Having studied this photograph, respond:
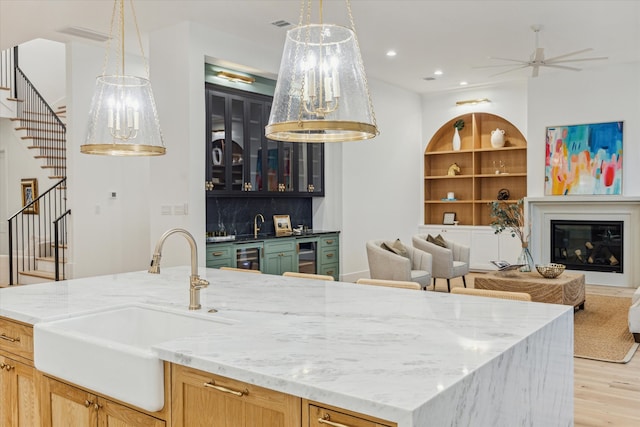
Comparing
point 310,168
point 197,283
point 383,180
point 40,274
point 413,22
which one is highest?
point 413,22

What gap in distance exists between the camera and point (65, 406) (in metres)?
1.99

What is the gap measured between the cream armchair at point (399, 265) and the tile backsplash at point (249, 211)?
1746 mm

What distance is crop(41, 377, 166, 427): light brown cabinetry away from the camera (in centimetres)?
177

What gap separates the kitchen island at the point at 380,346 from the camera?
1312 mm

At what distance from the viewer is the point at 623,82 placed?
25.7 feet

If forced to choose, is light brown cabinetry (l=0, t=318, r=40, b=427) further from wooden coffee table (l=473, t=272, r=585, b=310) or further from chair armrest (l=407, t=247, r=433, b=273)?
chair armrest (l=407, t=247, r=433, b=273)

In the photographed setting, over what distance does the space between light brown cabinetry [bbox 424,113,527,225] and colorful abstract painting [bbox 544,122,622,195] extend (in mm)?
820

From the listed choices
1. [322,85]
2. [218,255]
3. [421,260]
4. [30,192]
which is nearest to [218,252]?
[218,255]

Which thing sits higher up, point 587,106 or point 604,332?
point 587,106

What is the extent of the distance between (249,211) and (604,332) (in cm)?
430

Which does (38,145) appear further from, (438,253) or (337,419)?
(337,419)

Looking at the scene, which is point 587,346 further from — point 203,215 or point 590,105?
point 590,105

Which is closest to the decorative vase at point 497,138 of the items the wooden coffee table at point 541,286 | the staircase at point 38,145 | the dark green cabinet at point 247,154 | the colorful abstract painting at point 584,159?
the colorful abstract painting at point 584,159

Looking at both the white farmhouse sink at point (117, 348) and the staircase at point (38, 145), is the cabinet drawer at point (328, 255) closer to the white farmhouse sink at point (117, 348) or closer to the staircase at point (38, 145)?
the staircase at point (38, 145)
